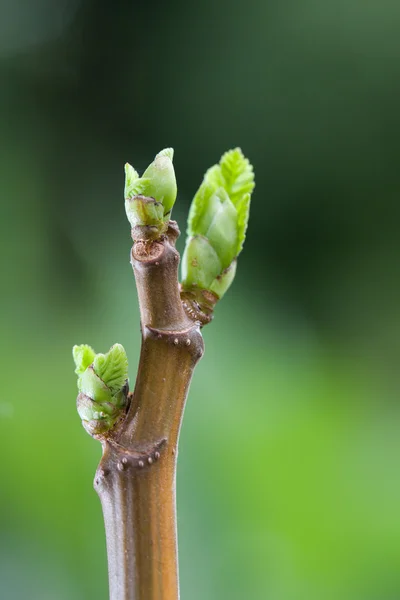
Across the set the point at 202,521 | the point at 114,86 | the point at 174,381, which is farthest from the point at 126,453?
the point at 114,86

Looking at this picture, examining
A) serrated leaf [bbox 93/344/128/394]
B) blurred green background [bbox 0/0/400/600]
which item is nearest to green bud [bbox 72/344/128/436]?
serrated leaf [bbox 93/344/128/394]

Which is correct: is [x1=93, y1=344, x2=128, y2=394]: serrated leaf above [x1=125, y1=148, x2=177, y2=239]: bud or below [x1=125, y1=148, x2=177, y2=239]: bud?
below

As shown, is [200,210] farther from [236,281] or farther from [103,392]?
[236,281]

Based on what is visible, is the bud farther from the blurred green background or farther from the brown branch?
the blurred green background

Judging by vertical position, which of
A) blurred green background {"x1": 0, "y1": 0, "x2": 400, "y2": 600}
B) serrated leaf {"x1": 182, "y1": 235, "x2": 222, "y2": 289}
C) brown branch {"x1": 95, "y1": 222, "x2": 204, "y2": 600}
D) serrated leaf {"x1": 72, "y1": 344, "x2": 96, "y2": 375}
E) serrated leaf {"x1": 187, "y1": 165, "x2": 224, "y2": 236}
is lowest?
brown branch {"x1": 95, "y1": 222, "x2": 204, "y2": 600}

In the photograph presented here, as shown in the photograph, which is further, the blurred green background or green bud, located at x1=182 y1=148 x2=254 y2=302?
the blurred green background

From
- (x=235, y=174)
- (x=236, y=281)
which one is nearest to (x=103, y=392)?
(x=235, y=174)

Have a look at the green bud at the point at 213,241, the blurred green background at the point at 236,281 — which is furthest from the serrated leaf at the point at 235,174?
the blurred green background at the point at 236,281
